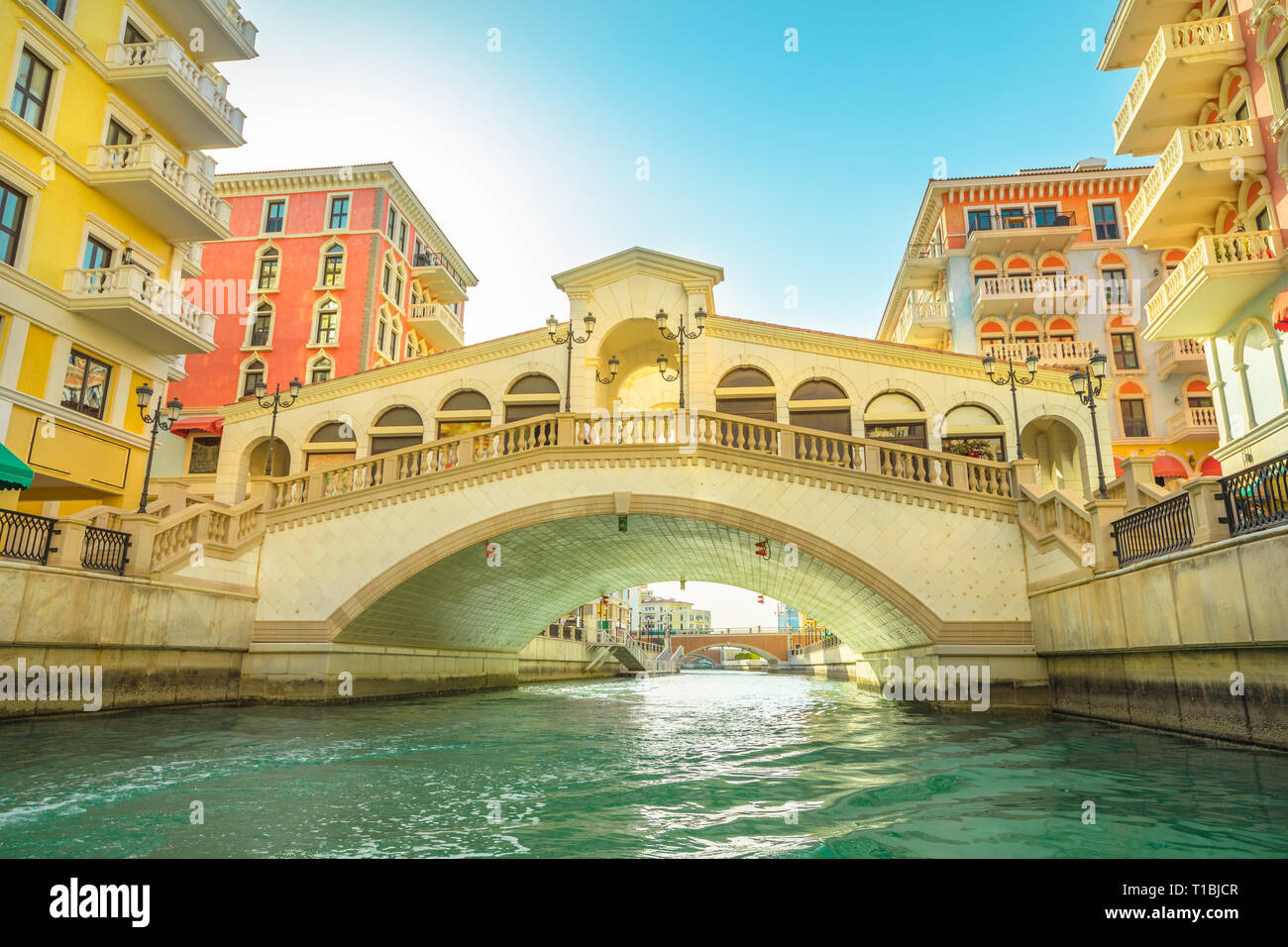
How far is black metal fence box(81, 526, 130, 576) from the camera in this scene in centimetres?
1403

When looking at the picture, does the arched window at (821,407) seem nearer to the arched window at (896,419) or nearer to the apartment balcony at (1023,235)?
the arched window at (896,419)

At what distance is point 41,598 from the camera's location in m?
12.9

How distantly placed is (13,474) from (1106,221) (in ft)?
134

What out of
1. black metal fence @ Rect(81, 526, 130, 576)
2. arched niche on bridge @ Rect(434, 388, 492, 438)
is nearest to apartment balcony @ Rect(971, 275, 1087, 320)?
arched niche on bridge @ Rect(434, 388, 492, 438)

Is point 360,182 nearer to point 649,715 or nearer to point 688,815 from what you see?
point 649,715

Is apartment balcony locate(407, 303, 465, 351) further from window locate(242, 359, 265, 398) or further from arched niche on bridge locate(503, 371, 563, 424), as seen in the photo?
arched niche on bridge locate(503, 371, 563, 424)

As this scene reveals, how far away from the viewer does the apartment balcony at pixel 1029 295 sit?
109 feet

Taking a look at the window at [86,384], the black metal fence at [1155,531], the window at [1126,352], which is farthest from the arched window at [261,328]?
the window at [1126,352]

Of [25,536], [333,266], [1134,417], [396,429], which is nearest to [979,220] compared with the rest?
[1134,417]

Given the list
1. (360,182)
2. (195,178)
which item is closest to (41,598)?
(195,178)

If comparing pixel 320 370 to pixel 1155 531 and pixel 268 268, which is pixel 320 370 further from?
pixel 1155 531

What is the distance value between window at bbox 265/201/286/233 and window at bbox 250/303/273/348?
409cm

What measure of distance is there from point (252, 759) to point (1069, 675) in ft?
44.2

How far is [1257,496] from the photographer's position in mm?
9086
